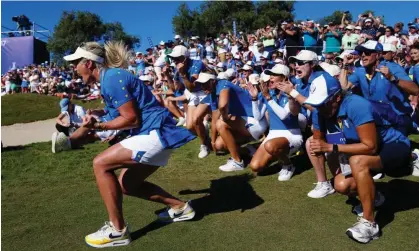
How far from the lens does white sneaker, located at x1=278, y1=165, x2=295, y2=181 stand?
6091 millimetres

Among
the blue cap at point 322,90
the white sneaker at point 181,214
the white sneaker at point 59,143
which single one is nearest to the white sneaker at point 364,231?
the blue cap at point 322,90

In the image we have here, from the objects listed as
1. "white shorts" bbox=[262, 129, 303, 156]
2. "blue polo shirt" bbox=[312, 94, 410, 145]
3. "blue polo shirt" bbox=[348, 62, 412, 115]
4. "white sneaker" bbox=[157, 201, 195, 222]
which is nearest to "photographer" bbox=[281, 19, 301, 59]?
"white shorts" bbox=[262, 129, 303, 156]

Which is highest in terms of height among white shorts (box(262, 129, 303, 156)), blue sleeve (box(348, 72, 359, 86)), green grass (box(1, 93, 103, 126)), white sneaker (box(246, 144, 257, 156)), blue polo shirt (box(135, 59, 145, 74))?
blue polo shirt (box(135, 59, 145, 74))

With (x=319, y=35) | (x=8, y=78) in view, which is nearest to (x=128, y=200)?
(x=319, y=35)

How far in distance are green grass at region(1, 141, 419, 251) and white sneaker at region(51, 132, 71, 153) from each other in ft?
5.55

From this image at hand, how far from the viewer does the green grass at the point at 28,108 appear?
639 inches

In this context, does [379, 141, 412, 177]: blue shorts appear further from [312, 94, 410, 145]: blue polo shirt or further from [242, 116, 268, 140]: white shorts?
[242, 116, 268, 140]: white shorts

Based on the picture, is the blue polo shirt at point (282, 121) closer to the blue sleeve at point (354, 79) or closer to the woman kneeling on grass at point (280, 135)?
the woman kneeling on grass at point (280, 135)

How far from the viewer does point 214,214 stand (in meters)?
4.91

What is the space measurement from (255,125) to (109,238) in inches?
135

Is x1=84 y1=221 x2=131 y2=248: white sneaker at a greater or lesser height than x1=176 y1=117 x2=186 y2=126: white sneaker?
lesser

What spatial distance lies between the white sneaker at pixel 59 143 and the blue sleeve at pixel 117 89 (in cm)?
540

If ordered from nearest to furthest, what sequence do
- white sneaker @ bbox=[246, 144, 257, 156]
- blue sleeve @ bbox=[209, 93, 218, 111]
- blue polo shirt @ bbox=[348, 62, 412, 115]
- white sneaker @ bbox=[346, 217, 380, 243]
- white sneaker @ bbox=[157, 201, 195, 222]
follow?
white sneaker @ bbox=[346, 217, 380, 243] → white sneaker @ bbox=[157, 201, 195, 222] → blue polo shirt @ bbox=[348, 62, 412, 115] → blue sleeve @ bbox=[209, 93, 218, 111] → white sneaker @ bbox=[246, 144, 257, 156]

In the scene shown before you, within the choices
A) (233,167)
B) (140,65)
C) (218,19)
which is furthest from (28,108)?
(218,19)
